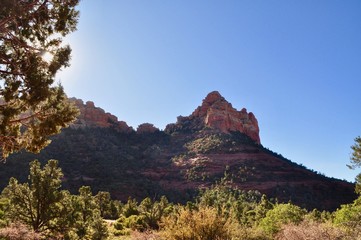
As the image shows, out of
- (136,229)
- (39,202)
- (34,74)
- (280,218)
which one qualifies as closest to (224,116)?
(280,218)

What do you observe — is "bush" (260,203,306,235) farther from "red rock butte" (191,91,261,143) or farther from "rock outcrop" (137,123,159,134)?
"rock outcrop" (137,123,159,134)

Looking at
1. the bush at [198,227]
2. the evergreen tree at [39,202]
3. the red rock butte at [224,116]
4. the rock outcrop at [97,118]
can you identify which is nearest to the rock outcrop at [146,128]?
the rock outcrop at [97,118]

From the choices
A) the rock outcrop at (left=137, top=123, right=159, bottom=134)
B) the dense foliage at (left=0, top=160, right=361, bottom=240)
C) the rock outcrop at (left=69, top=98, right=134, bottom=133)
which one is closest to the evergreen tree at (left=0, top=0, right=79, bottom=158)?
the dense foliage at (left=0, top=160, right=361, bottom=240)

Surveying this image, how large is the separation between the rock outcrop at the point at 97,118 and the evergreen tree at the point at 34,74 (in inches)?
3882

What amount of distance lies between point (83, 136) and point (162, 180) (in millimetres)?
26225

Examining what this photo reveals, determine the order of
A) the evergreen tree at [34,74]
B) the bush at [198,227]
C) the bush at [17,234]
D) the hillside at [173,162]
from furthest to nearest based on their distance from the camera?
the hillside at [173,162] < the bush at [17,234] < the bush at [198,227] < the evergreen tree at [34,74]

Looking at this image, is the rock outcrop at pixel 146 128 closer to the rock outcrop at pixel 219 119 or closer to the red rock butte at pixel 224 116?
the rock outcrop at pixel 219 119

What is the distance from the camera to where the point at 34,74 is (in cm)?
1062

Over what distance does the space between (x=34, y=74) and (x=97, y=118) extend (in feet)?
353

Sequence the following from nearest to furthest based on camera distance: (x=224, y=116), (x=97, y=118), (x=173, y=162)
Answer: (x=173, y=162) < (x=97, y=118) < (x=224, y=116)

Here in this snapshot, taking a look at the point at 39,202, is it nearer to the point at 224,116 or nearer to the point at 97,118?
the point at 97,118

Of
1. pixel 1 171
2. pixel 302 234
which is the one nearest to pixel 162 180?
pixel 1 171

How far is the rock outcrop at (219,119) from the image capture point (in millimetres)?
116750

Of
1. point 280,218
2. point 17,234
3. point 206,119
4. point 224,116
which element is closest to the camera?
point 17,234
